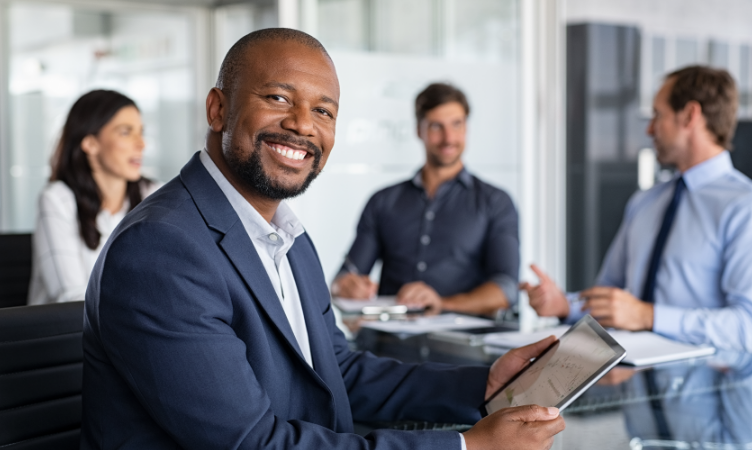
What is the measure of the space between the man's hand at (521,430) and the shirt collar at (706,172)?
1813 mm

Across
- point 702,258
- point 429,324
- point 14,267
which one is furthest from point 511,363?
point 14,267

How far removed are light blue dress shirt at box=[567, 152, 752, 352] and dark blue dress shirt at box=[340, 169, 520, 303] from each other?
2.04ft

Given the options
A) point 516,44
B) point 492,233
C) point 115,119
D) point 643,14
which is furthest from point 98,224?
point 643,14

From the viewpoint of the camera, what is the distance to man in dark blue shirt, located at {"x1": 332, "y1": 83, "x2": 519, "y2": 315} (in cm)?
340

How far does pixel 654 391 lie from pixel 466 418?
453 millimetres

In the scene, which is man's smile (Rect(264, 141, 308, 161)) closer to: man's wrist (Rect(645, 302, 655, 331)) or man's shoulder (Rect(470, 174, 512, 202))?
man's wrist (Rect(645, 302, 655, 331))

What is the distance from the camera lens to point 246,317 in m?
1.20

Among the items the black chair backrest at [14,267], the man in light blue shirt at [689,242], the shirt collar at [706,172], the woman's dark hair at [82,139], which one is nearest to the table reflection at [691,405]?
the man in light blue shirt at [689,242]

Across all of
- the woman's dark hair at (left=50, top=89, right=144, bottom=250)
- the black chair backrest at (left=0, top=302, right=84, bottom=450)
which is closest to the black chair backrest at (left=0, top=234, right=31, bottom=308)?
the woman's dark hair at (left=50, top=89, right=144, bottom=250)

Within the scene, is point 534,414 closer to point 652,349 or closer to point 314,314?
point 314,314

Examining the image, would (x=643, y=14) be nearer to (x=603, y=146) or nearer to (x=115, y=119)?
(x=603, y=146)

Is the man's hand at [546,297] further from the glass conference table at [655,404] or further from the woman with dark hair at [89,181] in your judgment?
the woman with dark hair at [89,181]

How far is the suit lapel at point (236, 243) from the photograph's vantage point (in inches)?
48.4

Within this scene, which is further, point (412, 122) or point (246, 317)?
point (412, 122)
